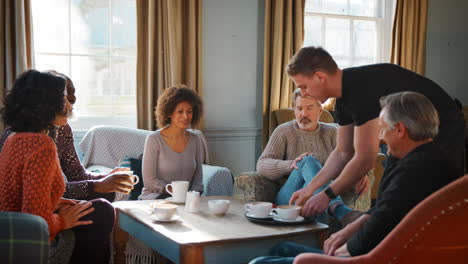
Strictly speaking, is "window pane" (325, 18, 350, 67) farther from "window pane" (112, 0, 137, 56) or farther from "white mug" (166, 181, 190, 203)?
"white mug" (166, 181, 190, 203)

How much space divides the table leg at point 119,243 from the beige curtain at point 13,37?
1.62 metres

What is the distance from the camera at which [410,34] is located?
5.65m

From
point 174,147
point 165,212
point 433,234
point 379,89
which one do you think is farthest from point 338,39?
point 433,234

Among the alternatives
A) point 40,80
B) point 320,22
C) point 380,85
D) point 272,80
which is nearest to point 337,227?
point 380,85

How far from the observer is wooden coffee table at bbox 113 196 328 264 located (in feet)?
6.86

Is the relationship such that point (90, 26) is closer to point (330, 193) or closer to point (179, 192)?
point (179, 192)

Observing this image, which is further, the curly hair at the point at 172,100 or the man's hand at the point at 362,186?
the curly hair at the point at 172,100

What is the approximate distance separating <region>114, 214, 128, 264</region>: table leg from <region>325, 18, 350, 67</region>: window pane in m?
3.42

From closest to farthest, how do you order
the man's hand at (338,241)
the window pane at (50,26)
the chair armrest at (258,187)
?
the man's hand at (338,241)
the chair armrest at (258,187)
the window pane at (50,26)

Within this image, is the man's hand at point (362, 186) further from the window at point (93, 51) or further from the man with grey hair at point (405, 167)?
the window at point (93, 51)

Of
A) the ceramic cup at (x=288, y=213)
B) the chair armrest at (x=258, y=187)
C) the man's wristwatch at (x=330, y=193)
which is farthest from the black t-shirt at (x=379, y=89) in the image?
the chair armrest at (x=258, y=187)

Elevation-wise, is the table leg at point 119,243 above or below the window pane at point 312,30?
below

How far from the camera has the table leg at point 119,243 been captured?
2791 mm

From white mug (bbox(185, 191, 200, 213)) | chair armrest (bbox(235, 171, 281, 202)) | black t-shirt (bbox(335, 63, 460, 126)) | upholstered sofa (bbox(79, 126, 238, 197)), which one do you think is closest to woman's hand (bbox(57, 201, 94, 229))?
white mug (bbox(185, 191, 200, 213))
